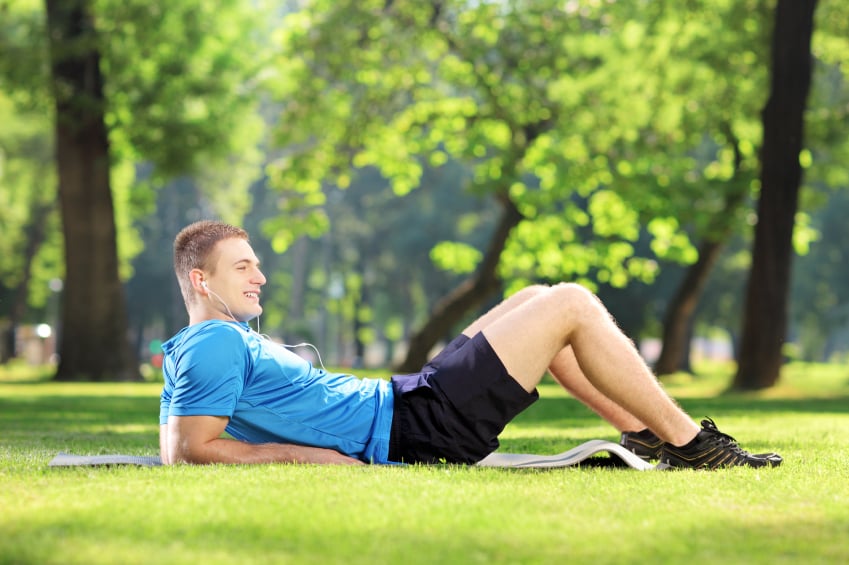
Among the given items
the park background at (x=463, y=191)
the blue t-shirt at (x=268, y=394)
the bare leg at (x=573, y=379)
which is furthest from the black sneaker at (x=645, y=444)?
the blue t-shirt at (x=268, y=394)

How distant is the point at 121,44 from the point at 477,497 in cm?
2185

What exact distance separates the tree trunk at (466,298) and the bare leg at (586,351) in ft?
75.3

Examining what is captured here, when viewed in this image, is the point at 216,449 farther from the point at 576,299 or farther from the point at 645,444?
the point at 645,444

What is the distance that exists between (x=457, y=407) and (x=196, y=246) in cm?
150

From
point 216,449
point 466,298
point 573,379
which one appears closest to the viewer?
point 216,449

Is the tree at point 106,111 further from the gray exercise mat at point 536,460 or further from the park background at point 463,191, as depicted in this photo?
the gray exercise mat at point 536,460

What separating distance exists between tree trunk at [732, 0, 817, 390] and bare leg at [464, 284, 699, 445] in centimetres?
1483

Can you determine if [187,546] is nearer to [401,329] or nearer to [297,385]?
[297,385]

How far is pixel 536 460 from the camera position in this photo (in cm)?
620

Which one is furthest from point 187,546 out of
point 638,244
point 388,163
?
point 638,244

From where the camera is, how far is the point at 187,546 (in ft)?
12.6

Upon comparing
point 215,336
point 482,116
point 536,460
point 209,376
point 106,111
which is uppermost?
point 482,116

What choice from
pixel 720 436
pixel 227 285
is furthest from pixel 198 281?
pixel 720 436

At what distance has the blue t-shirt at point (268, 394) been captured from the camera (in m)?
5.61
